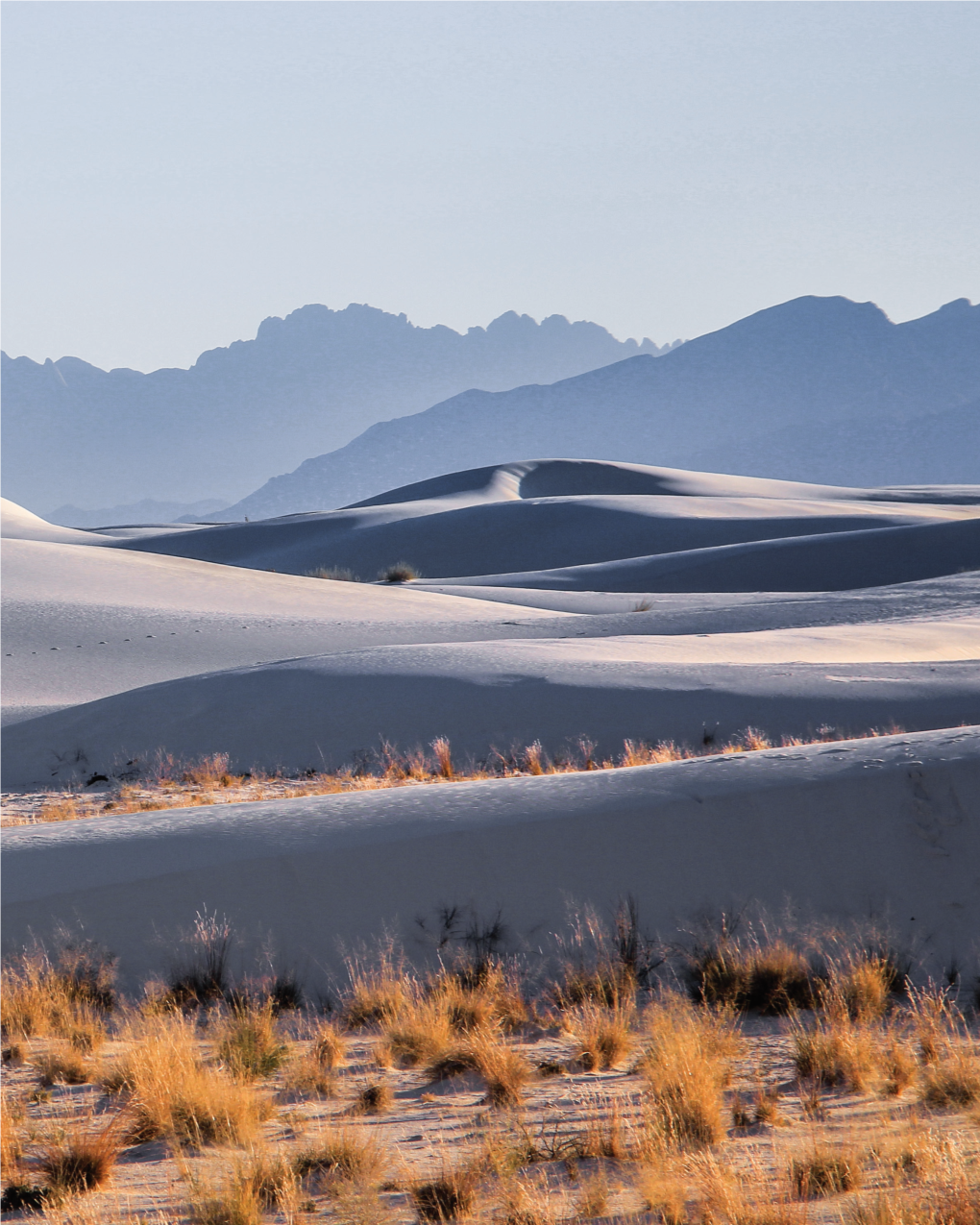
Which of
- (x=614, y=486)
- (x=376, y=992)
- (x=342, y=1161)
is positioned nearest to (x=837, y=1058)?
(x=342, y=1161)

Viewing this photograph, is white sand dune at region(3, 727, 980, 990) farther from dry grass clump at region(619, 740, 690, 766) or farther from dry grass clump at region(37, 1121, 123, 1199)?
dry grass clump at region(619, 740, 690, 766)

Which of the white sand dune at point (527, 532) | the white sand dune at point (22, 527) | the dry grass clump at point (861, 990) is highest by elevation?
the white sand dune at point (22, 527)

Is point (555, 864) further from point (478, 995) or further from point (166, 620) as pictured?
point (166, 620)

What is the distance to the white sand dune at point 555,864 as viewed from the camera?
24.6ft

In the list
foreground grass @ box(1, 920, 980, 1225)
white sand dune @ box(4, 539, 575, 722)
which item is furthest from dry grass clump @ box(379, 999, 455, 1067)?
white sand dune @ box(4, 539, 575, 722)

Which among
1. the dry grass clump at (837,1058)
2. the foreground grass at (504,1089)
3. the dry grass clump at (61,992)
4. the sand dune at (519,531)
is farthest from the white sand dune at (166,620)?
the sand dune at (519,531)

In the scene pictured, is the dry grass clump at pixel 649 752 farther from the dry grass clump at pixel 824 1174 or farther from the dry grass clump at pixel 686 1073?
the dry grass clump at pixel 824 1174

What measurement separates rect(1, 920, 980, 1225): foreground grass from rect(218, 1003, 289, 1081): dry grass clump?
0.05 feet

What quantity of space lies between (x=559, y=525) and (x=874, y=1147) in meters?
54.4

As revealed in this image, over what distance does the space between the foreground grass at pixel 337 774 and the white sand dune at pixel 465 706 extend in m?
0.30

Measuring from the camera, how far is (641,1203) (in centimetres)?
428

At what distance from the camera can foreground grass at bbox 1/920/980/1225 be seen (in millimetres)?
4293

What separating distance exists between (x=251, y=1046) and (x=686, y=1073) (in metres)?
2.15

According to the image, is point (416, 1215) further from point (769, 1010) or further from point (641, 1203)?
point (769, 1010)
